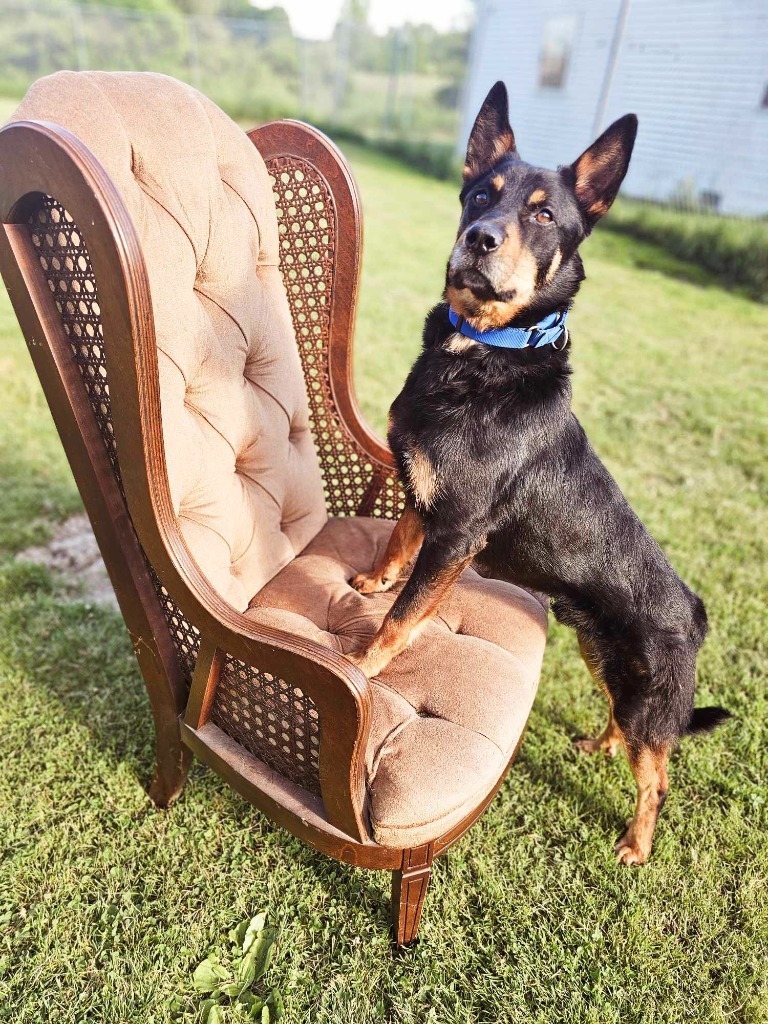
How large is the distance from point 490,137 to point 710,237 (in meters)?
10.1

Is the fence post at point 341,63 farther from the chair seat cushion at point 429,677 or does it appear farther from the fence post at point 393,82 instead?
the chair seat cushion at point 429,677

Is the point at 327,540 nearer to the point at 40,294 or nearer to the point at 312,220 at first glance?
the point at 312,220

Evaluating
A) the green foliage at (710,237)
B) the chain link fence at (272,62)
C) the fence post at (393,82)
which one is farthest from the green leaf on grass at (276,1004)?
the fence post at (393,82)

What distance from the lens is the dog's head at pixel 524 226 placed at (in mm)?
1927

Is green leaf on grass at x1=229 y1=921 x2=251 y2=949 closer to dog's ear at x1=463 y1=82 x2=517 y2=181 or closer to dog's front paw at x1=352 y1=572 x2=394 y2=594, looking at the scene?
dog's front paw at x1=352 y1=572 x2=394 y2=594

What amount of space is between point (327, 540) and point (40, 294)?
1.38 meters

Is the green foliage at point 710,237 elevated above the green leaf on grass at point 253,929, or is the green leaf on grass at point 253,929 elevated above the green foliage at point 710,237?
the green foliage at point 710,237

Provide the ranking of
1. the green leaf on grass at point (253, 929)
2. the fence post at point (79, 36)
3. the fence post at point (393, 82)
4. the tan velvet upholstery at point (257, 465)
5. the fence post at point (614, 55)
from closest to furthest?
the tan velvet upholstery at point (257, 465)
the green leaf on grass at point (253, 929)
the fence post at point (614, 55)
the fence post at point (79, 36)
the fence post at point (393, 82)

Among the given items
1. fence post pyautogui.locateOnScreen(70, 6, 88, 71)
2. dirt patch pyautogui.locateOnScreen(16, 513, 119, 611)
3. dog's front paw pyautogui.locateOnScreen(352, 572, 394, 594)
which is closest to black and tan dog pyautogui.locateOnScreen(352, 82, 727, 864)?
dog's front paw pyautogui.locateOnScreen(352, 572, 394, 594)

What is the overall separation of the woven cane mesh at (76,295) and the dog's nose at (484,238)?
1.05m

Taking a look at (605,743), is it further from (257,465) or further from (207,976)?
(257,465)

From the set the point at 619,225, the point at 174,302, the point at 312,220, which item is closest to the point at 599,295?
the point at 619,225

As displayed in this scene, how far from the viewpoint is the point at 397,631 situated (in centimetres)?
197

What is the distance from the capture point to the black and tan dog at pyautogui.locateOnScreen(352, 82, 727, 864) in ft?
6.48
